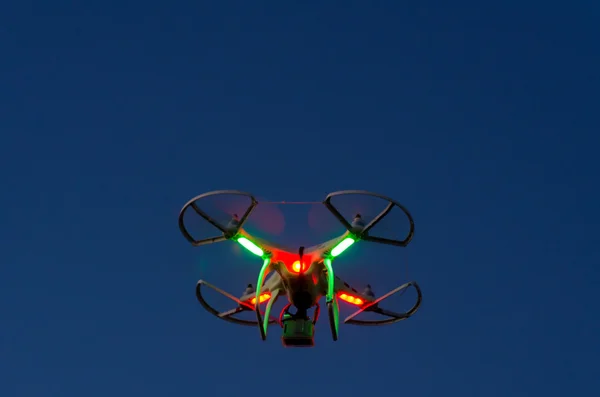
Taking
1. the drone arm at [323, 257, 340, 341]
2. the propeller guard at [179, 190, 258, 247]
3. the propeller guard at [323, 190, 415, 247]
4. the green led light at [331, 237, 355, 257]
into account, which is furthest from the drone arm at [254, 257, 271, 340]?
the propeller guard at [323, 190, 415, 247]

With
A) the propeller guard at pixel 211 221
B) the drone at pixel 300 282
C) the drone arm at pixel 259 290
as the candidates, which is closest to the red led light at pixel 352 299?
the drone at pixel 300 282

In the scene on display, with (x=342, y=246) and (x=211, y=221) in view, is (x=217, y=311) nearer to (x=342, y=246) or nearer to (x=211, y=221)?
(x=211, y=221)

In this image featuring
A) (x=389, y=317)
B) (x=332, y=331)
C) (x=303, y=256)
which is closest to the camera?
(x=332, y=331)

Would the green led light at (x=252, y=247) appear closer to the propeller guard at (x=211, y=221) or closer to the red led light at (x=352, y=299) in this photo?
the propeller guard at (x=211, y=221)

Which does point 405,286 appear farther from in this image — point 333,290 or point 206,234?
point 206,234

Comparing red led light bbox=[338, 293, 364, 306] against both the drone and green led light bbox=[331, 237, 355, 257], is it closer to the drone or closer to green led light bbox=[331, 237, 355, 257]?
the drone

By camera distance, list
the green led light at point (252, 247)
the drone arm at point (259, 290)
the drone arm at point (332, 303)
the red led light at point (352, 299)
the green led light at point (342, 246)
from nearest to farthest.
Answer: the drone arm at point (332, 303), the drone arm at point (259, 290), the green led light at point (342, 246), the green led light at point (252, 247), the red led light at point (352, 299)

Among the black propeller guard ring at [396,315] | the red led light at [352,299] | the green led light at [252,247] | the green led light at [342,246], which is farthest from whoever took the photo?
the red led light at [352,299]

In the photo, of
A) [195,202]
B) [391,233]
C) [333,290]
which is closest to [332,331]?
A: [333,290]
